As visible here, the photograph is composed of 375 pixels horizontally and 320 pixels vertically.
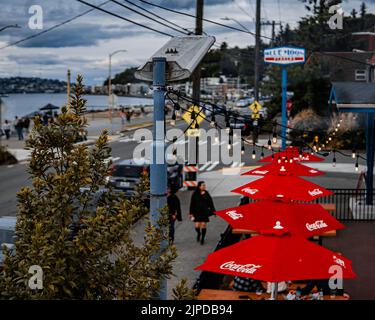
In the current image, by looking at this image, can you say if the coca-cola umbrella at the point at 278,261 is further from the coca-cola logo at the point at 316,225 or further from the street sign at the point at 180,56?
the street sign at the point at 180,56

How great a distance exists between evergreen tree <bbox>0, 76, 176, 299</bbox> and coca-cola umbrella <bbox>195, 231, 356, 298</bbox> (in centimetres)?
297

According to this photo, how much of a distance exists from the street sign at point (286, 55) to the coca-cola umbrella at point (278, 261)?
24507 millimetres

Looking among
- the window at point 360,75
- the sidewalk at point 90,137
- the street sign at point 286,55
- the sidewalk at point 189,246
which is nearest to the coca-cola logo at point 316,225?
the sidewalk at point 189,246

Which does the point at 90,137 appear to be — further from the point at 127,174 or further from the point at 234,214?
the point at 234,214

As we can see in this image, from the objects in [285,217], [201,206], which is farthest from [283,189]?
[201,206]

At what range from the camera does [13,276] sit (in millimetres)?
4844

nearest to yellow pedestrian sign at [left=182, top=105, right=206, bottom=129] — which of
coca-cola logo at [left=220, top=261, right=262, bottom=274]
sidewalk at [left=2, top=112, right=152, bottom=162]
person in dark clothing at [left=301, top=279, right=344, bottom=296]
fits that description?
coca-cola logo at [left=220, top=261, right=262, bottom=274]

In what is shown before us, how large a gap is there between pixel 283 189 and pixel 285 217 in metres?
2.75

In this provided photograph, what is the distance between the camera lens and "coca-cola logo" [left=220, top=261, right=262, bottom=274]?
26.5 ft

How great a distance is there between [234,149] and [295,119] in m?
8.10

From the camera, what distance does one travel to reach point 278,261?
8086mm

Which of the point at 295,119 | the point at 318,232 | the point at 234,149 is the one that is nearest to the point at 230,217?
the point at 318,232

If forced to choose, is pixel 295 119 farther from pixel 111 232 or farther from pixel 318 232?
pixel 111 232

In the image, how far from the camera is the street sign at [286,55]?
105 feet
